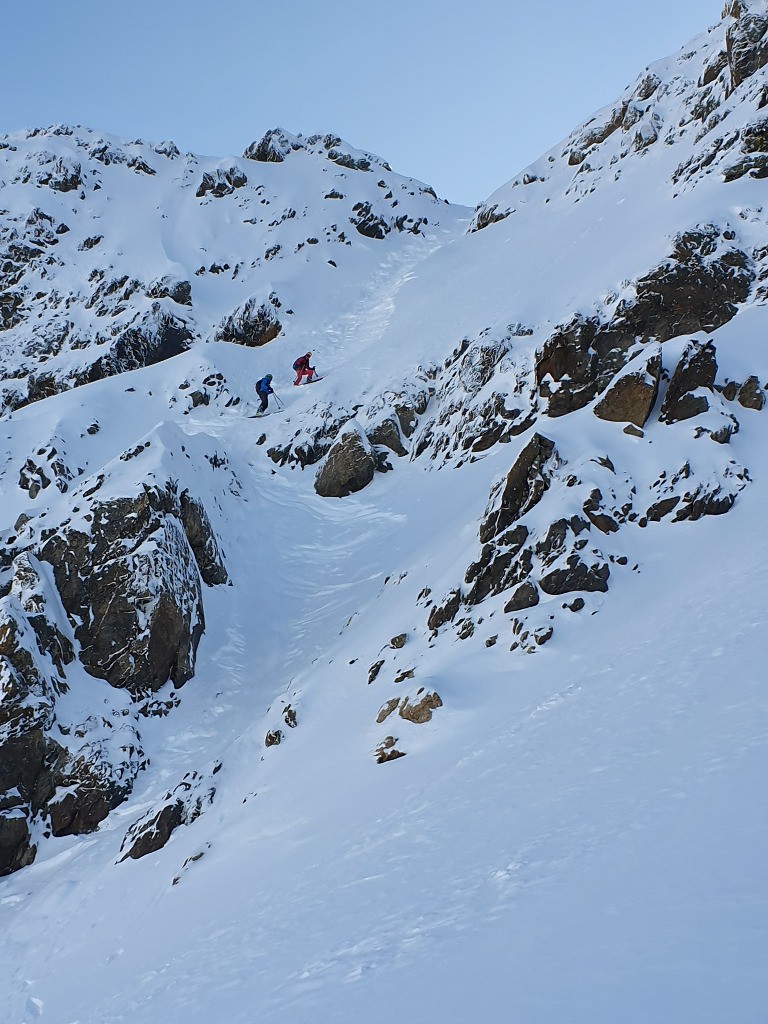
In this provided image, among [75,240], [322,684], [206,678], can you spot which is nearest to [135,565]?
[206,678]

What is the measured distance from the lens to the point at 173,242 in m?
51.1

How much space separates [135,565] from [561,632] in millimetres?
10694

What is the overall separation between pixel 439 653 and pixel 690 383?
706 cm

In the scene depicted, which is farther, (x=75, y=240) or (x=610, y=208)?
(x=75, y=240)

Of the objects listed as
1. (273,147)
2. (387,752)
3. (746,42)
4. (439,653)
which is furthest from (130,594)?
(273,147)

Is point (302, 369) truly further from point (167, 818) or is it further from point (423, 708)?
point (423, 708)

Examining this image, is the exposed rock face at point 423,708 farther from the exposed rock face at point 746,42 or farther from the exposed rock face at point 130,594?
the exposed rock face at point 746,42

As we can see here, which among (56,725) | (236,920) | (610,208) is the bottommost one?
(236,920)

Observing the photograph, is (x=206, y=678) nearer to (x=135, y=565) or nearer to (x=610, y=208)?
(x=135, y=565)

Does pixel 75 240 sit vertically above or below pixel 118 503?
above

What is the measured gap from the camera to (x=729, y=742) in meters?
5.72

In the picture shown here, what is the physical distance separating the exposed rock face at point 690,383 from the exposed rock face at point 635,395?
1.04ft

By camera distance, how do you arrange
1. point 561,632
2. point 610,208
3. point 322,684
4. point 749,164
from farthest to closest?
point 610,208
point 749,164
point 322,684
point 561,632

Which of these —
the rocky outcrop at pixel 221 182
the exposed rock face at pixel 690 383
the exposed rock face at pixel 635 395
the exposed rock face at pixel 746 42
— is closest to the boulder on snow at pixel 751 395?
the exposed rock face at pixel 690 383
